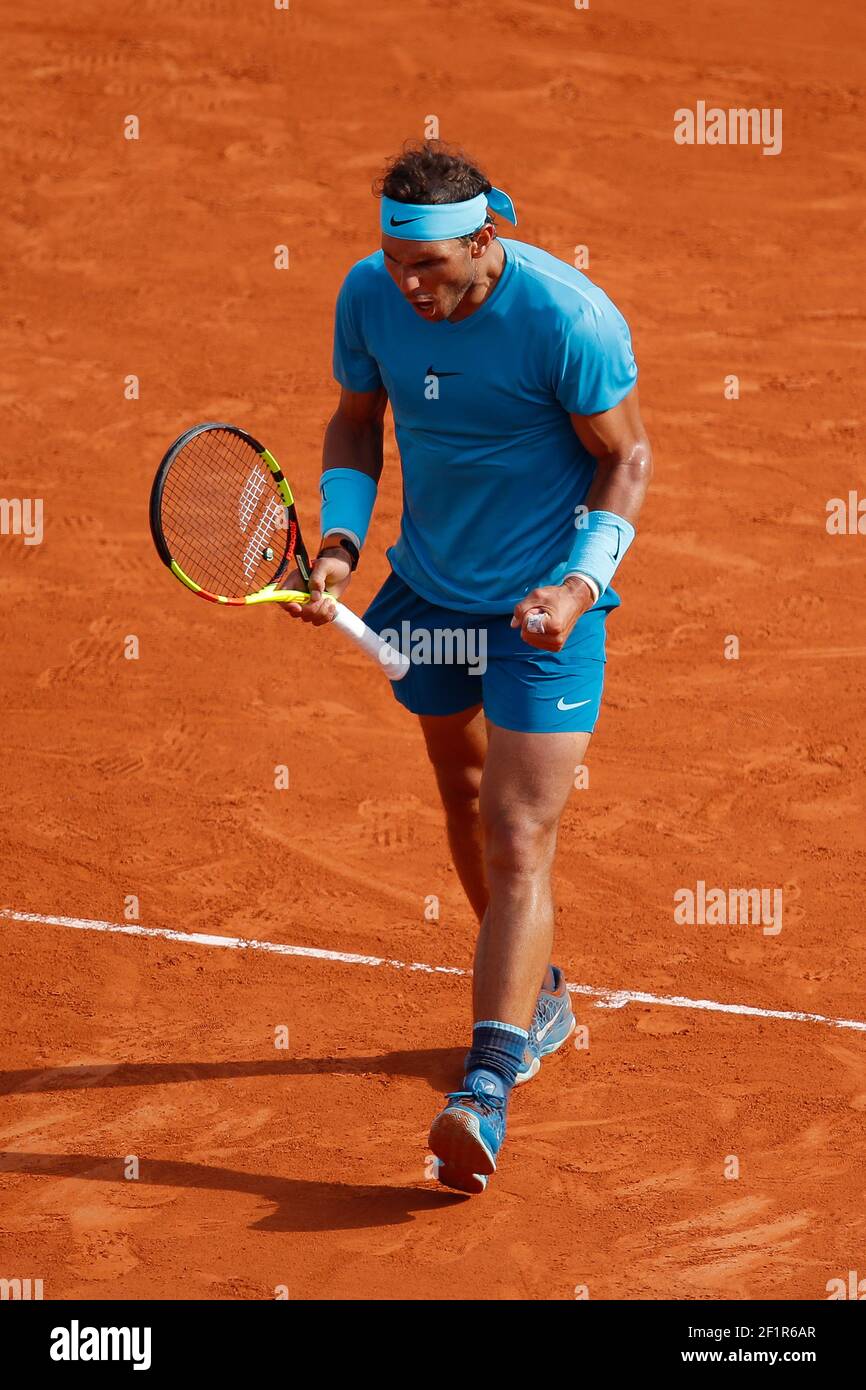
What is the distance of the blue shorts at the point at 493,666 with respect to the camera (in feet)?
16.7

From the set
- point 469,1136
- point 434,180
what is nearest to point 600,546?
point 434,180

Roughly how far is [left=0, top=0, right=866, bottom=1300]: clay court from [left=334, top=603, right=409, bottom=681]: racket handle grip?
1.34 metres

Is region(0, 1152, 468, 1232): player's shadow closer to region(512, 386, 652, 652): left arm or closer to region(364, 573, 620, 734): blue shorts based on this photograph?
region(364, 573, 620, 734): blue shorts

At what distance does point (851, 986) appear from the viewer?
614 centimetres

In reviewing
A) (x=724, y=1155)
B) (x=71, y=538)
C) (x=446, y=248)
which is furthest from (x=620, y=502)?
(x=71, y=538)

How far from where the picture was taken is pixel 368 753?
7.65 meters

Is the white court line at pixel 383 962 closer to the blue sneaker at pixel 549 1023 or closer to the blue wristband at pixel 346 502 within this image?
the blue sneaker at pixel 549 1023

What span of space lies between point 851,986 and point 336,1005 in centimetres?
173

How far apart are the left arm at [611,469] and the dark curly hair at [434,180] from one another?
620 millimetres

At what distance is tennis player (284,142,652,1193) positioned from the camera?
16.0ft
